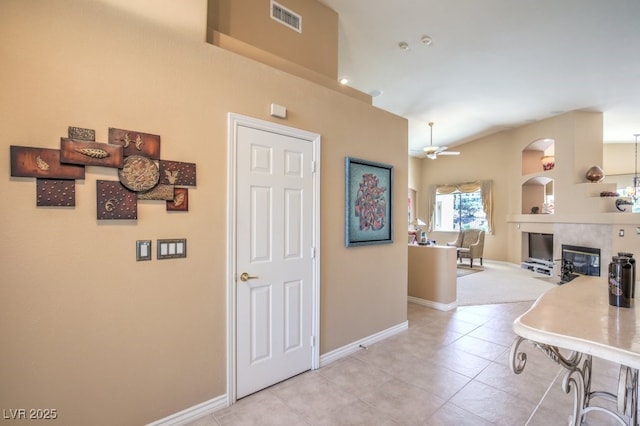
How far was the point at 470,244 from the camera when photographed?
28.0 ft

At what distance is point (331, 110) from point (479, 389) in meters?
2.80

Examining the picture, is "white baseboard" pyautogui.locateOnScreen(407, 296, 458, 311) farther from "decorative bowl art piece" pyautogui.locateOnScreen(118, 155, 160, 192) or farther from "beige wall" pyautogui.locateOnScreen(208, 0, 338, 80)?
"decorative bowl art piece" pyautogui.locateOnScreen(118, 155, 160, 192)

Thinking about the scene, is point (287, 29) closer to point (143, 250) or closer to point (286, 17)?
point (286, 17)

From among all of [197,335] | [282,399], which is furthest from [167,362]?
[282,399]

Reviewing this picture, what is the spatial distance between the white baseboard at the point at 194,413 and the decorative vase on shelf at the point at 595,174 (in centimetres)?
775

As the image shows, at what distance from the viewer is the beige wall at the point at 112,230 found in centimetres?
152

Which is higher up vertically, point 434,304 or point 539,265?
point 539,265

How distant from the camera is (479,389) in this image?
2393 millimetres

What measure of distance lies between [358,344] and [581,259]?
595cm

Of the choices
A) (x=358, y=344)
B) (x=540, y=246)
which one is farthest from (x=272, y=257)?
(x=540, y=246)

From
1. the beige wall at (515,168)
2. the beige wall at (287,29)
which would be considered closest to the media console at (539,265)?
the beige wall at (515,168)

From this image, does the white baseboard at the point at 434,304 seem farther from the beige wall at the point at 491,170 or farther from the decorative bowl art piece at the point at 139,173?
the beige wall at the point at 491,170

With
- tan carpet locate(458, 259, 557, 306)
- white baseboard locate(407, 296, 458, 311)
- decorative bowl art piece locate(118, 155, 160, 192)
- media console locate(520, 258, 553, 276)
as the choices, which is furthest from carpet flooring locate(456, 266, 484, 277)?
decorative bowl art piece locate(118, 155, 160, 192)

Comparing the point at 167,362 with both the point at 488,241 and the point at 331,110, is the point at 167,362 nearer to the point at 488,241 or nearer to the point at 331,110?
the point at 331,110
